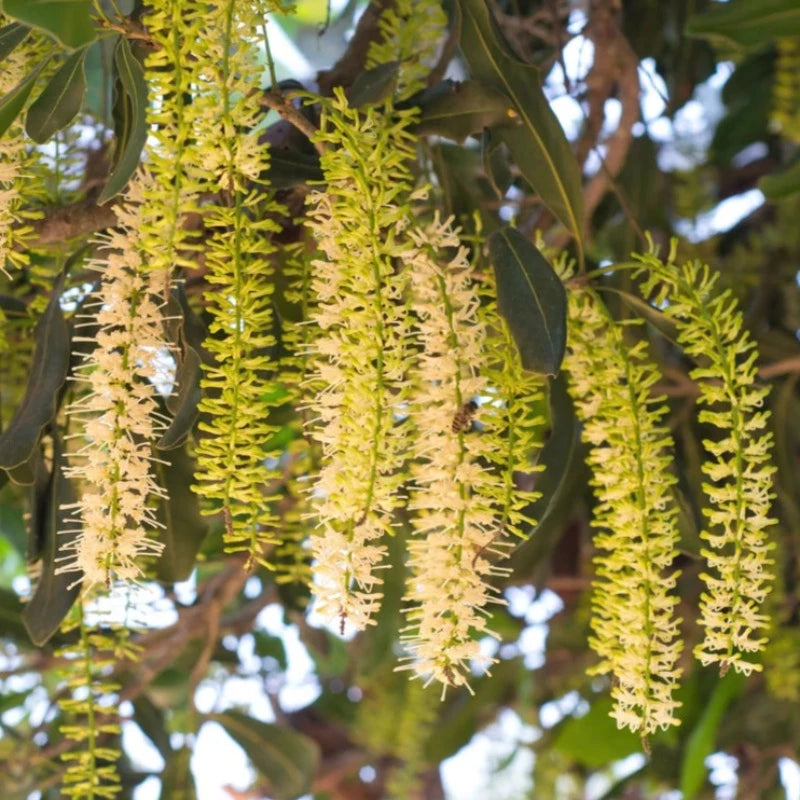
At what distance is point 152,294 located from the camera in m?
0.85

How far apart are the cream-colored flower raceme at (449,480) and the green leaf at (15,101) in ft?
1.09

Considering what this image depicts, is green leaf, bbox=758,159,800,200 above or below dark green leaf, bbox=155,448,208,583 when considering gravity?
above

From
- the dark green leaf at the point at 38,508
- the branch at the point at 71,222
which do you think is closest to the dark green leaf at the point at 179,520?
the dark green leaf at the point at 38,508

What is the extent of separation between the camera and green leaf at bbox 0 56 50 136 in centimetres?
89

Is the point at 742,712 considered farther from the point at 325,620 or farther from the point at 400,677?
the point at 325,620

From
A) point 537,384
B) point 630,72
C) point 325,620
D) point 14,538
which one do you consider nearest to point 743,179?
point 630,72

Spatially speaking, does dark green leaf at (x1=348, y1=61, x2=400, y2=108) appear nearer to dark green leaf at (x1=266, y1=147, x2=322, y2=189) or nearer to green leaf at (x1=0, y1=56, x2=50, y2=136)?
dark green leaf at (x1=266, y1=147, x2=322, y2=189)

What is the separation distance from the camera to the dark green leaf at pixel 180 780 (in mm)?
1634

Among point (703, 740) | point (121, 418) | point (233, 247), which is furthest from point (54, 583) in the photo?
point (703, 740)

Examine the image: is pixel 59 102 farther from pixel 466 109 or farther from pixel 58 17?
pixel 466 109

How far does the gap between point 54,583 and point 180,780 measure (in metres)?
0.75

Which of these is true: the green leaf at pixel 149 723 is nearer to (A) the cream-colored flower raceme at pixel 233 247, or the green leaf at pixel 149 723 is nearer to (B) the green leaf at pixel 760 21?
(A) the cream-colored flower raceme at pixel 233 247

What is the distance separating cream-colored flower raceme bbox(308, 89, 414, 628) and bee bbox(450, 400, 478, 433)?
0.14 ft

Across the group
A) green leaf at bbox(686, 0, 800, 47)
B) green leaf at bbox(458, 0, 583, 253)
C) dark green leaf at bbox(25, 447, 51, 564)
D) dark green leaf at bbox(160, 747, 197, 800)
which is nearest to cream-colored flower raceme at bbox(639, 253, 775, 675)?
green leaf at bbox(458, 0, 583, 253)
